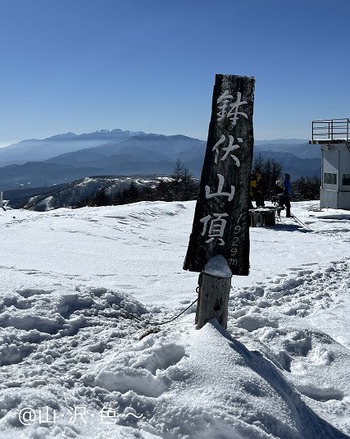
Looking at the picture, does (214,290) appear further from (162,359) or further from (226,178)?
(226,178)

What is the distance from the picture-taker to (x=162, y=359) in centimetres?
406

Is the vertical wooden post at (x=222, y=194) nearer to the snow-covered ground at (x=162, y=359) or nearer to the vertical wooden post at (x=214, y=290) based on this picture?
the vertical wooden post at (x=214, y=290)

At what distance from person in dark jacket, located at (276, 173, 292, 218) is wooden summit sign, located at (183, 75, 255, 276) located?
13504mm

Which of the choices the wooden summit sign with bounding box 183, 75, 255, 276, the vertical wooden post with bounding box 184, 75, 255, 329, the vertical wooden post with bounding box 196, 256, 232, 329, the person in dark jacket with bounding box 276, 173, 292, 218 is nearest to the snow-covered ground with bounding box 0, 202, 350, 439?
the vertical wooden post with bounding box 196, 256, 232, 329

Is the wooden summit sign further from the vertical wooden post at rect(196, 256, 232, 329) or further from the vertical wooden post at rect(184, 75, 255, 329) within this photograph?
the vertical wooden post at rect(196, 256, 232, 329)

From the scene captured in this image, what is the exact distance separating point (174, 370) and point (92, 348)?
1097 millimetres

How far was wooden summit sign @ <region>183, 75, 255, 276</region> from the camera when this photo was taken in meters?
4.55

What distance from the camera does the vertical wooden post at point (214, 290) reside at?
14.9 ft

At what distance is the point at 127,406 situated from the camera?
355 cm

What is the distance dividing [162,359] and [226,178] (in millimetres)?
1953

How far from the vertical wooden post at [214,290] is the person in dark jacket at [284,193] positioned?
45.0ft

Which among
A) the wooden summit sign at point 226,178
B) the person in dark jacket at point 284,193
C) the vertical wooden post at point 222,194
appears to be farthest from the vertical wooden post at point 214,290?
the person in dark jacket at point 284,193

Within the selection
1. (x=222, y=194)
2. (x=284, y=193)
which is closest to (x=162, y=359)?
(x=222, y=194)

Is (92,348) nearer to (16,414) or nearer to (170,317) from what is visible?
(16,414)
